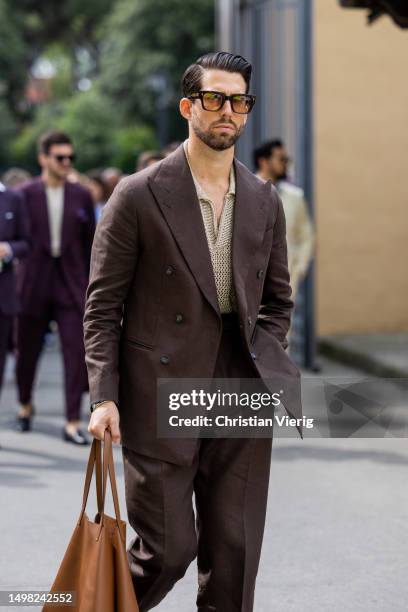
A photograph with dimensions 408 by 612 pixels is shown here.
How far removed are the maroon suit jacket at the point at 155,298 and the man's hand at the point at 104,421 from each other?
0.11 ft

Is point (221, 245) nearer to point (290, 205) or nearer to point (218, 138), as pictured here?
point (218, 138)

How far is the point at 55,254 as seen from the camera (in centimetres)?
870

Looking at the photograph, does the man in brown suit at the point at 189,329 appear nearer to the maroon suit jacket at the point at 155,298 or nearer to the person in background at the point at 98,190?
the maroon suit jacket at the point at 155,298

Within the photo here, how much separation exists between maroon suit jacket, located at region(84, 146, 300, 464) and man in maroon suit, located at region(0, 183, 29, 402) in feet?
14.8

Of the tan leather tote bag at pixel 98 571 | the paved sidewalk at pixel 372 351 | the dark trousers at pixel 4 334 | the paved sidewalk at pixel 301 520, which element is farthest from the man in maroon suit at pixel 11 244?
the tan leather tote bag at pixel 98 571

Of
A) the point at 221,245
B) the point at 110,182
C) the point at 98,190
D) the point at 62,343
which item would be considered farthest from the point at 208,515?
the point at 98,190

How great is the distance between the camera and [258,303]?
3.88m

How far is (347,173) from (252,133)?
1.75m

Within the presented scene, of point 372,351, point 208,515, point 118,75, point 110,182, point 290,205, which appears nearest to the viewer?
point 208,515

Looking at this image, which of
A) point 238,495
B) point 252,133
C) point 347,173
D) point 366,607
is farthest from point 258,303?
point 252,133

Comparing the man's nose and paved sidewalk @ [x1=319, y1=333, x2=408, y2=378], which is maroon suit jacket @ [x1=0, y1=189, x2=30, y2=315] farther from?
the man's nose

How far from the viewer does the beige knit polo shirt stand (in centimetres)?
379

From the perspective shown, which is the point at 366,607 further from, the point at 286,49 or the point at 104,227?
the point at 286,49

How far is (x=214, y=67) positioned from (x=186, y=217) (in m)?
0.44
